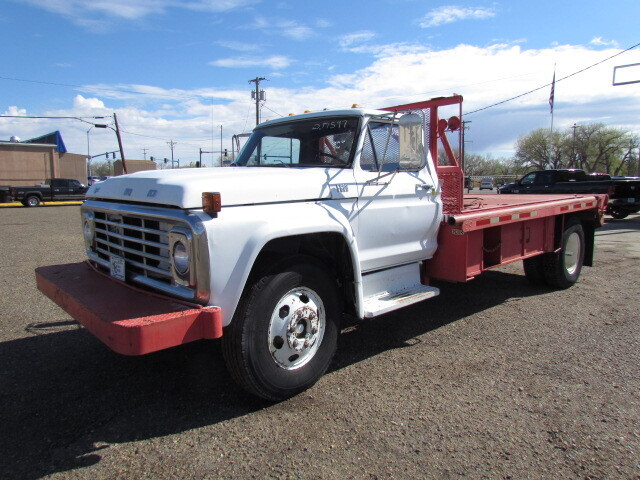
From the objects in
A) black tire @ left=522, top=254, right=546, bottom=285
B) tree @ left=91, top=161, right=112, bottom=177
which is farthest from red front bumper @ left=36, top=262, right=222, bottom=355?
tree @ left=91, top=161, right=112, bottom=177

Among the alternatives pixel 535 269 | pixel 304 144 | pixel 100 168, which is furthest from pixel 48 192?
pixel 100 168

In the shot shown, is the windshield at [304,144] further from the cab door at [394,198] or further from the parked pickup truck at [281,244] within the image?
the cab door at [394,198]

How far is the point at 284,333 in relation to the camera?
10.3 feet

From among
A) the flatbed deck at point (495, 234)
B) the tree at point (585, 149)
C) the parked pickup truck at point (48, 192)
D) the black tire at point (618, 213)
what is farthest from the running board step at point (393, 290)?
the tree at point (585, 149)

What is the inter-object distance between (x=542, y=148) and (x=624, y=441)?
73355mm

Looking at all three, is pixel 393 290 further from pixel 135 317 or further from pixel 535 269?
pixel 535 269

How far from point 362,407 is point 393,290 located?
4.22 feet

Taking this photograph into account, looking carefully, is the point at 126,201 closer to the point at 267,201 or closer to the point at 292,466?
the point at 267,201

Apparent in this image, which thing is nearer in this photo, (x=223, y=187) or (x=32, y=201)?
(x=223, y=187)

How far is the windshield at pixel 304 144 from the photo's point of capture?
391 cm

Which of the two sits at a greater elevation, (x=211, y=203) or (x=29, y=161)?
(x=29, y=161)

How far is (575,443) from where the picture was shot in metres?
2.70

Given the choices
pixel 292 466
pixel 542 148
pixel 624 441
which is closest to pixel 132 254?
pixel 292 466

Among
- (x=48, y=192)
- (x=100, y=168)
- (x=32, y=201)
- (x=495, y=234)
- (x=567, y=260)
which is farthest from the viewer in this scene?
(x=100, y=168)
